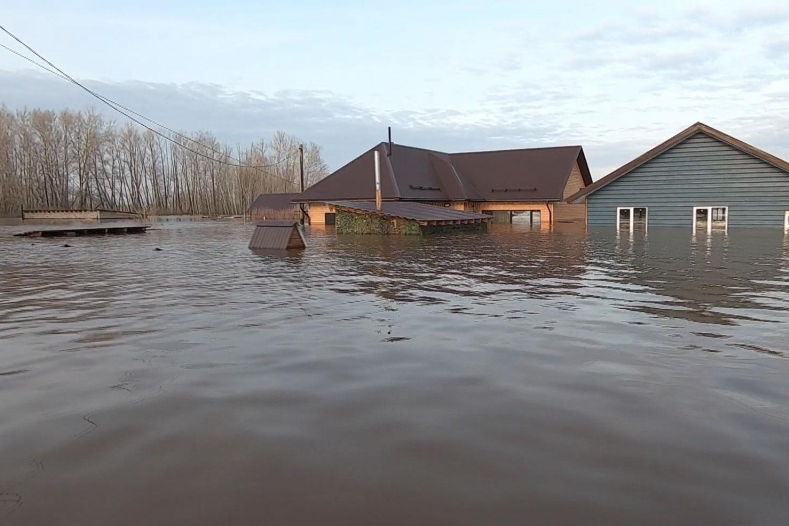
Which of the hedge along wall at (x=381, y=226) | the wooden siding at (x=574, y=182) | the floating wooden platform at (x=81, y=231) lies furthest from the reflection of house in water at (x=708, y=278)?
the floating wooden platform at (x=81, y=231)

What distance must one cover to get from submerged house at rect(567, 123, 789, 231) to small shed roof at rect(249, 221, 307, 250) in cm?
1975

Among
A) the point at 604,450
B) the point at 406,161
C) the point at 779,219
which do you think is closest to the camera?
the point at 604,450

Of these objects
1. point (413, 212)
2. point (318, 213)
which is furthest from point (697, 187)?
point (318, 213)

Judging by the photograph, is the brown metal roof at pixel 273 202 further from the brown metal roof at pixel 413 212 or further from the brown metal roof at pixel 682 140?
the brown metal roof at pixel 682 140

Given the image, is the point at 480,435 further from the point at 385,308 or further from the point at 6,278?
the point at 6,278

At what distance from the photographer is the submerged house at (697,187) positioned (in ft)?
92.3

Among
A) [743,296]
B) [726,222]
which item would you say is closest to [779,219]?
[726,222]

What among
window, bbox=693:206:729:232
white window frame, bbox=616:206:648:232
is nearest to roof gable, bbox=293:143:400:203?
white window frame, bbox=616:206:648:232

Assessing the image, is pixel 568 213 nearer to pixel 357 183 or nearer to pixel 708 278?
pixel 357 183

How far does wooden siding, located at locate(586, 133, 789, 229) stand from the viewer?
28.2 m

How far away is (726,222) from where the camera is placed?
96.2 ft

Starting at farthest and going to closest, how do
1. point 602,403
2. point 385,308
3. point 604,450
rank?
1. point 385,308
2. point 602,403
3. point 604,450

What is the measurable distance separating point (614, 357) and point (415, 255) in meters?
12.2

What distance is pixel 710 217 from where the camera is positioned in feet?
97.8
